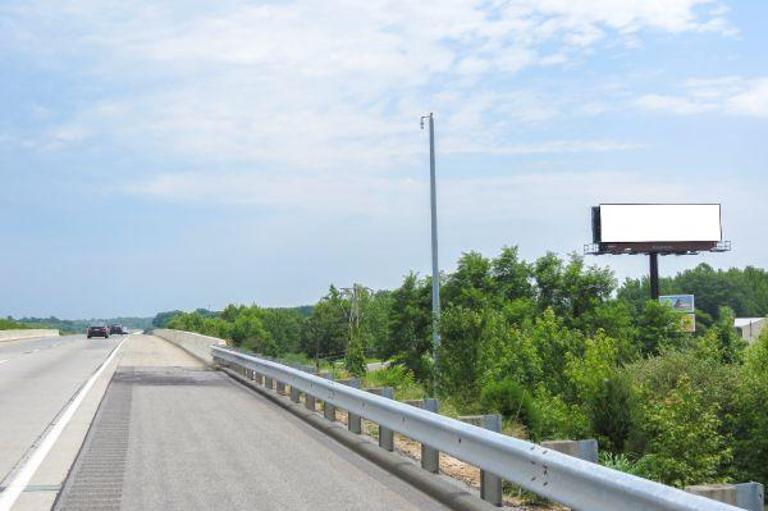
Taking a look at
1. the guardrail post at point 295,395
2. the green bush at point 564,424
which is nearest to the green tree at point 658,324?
the green bush at point 564,424

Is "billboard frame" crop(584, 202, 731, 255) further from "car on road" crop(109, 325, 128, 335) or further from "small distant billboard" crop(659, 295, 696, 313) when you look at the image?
"car on road" crop(109, 325, 128, 335)

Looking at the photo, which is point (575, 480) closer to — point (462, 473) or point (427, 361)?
point (462, 473)

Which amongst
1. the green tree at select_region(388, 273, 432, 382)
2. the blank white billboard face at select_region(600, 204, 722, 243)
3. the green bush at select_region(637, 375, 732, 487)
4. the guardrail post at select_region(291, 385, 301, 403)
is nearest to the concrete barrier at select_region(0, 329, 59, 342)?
the green tree at select_region(388, 273, 432, 382)

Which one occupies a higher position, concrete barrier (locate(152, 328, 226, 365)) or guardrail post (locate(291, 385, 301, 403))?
concrete barrier (locate(152, 328, 226, 365))

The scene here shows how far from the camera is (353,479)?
9.60 m

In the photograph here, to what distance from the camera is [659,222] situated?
293 ft

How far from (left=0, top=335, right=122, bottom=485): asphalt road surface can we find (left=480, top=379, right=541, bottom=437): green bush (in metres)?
6.84

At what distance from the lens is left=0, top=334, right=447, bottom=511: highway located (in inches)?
336

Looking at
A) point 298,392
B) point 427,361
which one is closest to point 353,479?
point 298,392

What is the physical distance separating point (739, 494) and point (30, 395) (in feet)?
56.8

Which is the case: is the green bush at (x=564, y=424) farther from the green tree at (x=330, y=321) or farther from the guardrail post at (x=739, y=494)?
the green tree at (x=330, y=321)

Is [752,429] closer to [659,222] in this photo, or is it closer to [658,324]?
[658,324]

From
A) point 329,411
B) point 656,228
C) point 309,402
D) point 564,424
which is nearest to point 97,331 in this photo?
point 656,228

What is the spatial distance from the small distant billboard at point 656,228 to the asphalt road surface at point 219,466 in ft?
244
